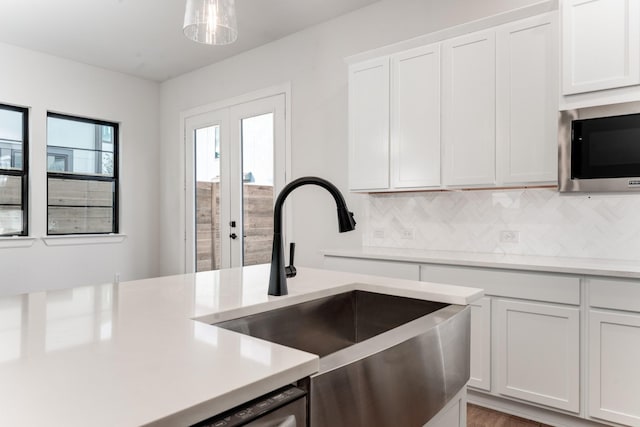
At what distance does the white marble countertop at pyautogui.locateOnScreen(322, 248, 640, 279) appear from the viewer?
6.99ft

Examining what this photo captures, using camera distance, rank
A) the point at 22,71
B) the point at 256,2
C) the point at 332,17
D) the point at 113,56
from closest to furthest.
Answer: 1. the point at 256,2
2. the point at 332,17
3. the point at 22,71
4. the point at 113,56

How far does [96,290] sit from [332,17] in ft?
10.8

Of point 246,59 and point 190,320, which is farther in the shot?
point 246,59

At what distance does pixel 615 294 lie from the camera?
82.4 inches

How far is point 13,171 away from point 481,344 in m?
4.81

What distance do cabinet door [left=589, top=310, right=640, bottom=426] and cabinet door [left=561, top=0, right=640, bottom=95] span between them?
1.24m

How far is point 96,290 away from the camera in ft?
4.66

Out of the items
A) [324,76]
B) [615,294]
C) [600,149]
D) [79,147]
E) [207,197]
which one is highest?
[324,76]

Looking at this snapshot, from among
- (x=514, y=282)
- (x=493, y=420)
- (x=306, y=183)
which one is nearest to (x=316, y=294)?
(x=306, y=183)

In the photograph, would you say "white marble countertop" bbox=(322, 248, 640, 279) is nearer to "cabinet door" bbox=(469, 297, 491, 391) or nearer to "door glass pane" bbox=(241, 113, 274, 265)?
"cabinet door" bbox=(469, 297, 491, 391)

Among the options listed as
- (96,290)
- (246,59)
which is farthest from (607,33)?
(246,59)

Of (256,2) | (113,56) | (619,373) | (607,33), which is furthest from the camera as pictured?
(113,56)

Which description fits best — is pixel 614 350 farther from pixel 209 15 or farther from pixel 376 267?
pixel 209 15

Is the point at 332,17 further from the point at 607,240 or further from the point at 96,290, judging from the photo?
the point at 96,290
